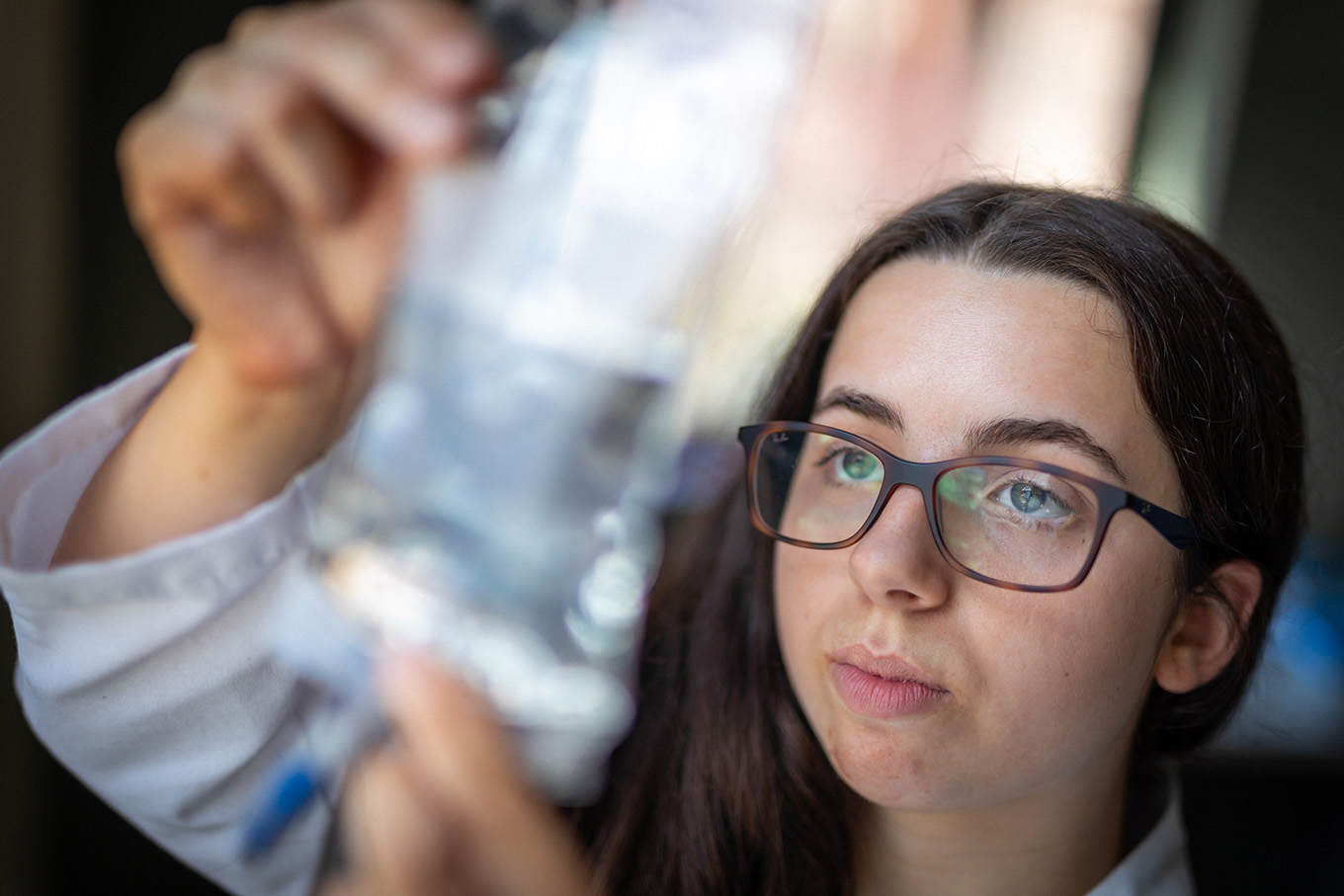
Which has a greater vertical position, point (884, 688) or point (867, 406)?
point (867, 406)

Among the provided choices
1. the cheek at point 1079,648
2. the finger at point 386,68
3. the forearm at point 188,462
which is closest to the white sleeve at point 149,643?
the forearm at point 188,462

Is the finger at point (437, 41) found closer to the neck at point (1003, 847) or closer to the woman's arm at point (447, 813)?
the woman's arm at point (447, 813)

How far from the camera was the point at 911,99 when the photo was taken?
130cm

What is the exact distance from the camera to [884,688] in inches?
21.3

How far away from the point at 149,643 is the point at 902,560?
1.52 feet

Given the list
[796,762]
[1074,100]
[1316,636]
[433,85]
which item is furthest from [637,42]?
[1316,636]

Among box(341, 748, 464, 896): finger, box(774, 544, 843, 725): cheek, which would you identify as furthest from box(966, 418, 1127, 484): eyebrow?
box(341, 748, 464, 896): finger

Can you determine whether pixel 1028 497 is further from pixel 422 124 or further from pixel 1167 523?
pixel 422 124

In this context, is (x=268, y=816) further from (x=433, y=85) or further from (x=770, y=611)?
(x=433, y=85)

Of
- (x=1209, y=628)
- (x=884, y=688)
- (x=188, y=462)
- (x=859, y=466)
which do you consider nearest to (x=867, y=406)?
(x=859, y=466)

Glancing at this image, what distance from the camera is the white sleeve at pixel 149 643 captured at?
538 millimetres

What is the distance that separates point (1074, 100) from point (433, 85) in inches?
53.8

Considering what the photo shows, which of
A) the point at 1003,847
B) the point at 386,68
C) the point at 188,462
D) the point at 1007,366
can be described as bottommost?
the point at 1003,847

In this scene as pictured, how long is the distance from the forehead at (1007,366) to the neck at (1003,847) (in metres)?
0.25
